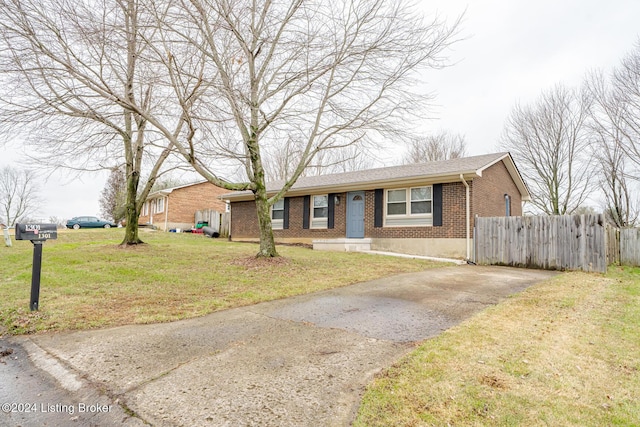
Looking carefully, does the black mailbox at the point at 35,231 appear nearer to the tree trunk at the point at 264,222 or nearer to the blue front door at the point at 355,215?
the tree trunk at the point at 264,222

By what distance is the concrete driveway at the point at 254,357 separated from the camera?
243cm

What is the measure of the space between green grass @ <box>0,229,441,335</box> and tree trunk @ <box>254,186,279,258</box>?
392 millimetres

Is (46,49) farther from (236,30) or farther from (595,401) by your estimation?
(595,401)

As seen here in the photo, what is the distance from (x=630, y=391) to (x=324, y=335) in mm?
2713

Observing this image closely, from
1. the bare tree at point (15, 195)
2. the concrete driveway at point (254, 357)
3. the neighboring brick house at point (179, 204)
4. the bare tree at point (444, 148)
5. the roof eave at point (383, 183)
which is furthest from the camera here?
the bare tree at point (15, 195)

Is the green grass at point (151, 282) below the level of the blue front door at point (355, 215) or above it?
below

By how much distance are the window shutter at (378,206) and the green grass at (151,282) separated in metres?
3.09

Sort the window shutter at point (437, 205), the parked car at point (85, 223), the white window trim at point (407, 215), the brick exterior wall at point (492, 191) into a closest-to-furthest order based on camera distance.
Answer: the brick exterior wall at point (492, 191) < the window shutter at point (437, 205) < the white window trim at point (407, 215) < the parked car at point (85, 223)

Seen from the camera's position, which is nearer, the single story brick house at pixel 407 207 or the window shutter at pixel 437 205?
the single story brick house at pixel 407 207

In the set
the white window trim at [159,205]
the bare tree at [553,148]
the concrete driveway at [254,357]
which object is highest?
the bare tree at [553,148]

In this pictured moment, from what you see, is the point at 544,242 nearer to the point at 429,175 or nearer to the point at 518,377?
the point at 429,175

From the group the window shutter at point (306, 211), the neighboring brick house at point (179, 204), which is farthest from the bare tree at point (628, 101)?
the neighboring brick house at point (179, 204)

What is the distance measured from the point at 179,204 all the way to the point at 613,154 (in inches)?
1137

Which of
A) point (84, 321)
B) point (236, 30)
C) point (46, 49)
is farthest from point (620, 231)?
point (46, 49)
